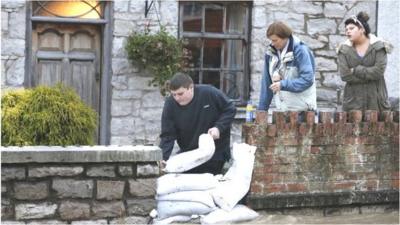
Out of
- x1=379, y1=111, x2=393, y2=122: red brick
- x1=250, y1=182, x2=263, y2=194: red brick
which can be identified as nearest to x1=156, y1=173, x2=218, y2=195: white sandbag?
x1=250, y1=182, x2=263, y2=194: red brick

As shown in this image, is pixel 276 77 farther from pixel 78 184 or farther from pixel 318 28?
pixel 318 28

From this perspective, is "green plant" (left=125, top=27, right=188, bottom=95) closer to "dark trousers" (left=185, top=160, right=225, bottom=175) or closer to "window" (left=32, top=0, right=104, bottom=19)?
"window" (left=32, top=0, right=104, bottom=19)

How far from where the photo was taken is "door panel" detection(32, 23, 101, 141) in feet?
28.8

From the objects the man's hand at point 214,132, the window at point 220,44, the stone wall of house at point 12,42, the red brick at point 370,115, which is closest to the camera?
the man's hand at point 214,132

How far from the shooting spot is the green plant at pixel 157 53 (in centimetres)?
862

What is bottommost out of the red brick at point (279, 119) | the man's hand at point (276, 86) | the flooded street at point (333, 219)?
the flooded street at point (333, 219)

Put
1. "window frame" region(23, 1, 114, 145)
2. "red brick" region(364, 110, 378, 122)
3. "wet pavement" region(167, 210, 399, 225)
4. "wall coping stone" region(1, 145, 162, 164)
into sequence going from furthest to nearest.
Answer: "window frame" region(23, 1, 114, 145)
"red brick" region(364, 110, 378, 122)
"wet pavement" region(167, 210, 399, 225)
"wall coping stone" region(1, 145, 162, 164)

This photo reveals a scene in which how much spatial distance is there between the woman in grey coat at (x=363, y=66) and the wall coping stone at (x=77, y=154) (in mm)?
2010

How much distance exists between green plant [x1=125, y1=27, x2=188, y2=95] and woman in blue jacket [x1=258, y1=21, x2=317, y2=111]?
293 cm

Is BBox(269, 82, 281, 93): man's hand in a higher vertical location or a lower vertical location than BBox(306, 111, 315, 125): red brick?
higher

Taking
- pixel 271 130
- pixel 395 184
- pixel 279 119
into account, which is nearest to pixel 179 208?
pixel 271 130

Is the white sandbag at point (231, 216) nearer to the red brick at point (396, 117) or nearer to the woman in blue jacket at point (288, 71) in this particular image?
the woman in blue jacket at point (288, 71)

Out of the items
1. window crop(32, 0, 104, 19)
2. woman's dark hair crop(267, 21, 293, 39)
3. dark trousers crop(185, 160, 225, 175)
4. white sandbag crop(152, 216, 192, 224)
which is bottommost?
white sandbag crop(152, 216, 192, 224)

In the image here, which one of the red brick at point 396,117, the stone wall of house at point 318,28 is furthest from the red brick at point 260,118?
the stone wall of house at point 318,28
